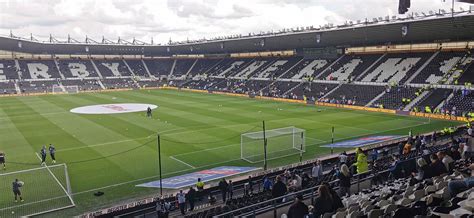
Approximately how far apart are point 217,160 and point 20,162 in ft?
38.8

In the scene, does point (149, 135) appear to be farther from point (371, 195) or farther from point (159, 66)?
point (159, 66)

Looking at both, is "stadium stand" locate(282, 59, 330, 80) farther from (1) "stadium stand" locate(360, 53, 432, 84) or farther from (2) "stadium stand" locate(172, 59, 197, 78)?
(2) "stadium stand" locate(172, 59, 197, 78)

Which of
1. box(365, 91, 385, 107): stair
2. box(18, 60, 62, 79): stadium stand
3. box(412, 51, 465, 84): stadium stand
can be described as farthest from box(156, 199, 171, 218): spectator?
box(18, 60, 62, 79): stadium stand

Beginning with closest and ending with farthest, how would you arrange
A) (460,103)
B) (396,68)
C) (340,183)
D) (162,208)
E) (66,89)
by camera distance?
(340,183), (162,208), (460,103), (396,68), (66,89)

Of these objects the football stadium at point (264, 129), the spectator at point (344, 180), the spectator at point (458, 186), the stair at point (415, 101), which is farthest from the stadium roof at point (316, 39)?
the spectator at point (458, 186)

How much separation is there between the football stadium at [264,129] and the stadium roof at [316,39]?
1.01ft

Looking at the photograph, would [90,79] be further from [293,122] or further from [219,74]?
[293,122]

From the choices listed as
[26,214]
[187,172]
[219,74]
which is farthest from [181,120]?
[219,74]

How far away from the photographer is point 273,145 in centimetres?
2603

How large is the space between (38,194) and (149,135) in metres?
12.6

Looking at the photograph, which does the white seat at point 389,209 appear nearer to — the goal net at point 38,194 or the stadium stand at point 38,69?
the goal net at point 38,194

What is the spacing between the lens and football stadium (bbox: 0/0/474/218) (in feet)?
41.0

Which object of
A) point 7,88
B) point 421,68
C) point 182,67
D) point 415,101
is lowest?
point 415,101

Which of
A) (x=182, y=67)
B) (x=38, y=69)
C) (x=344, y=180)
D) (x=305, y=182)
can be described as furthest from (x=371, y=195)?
(x=182, y=67)
